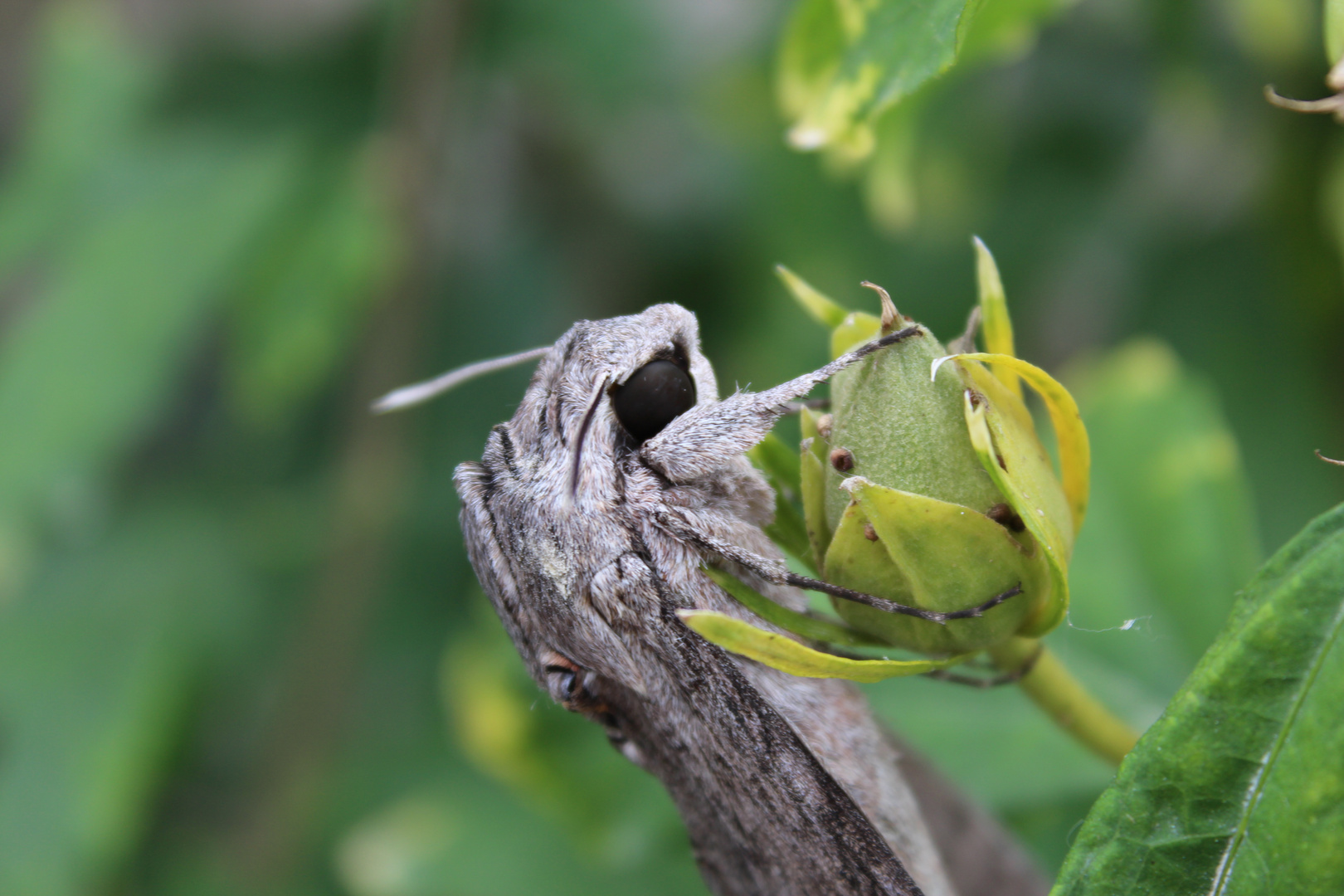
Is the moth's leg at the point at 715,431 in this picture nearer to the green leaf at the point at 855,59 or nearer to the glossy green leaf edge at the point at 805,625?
the glossy green leaf edge at the point at 805,625

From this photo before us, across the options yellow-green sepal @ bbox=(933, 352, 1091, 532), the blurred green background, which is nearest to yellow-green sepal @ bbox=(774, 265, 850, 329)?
yellow-green sepal @ bbox=(933, 352, 1091, 532)

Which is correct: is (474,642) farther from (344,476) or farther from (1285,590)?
(1285,590)

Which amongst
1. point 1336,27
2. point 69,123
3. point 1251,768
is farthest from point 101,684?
point 1336,27

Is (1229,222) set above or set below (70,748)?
above

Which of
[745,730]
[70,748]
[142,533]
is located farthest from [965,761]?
[142,533]

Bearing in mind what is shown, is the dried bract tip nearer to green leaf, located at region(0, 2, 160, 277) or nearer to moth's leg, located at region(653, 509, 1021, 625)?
moth's leg, located at region(653, 509, 1021, 625)
